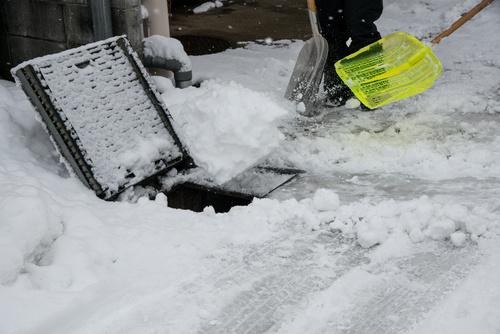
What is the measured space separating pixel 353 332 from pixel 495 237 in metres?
0.93

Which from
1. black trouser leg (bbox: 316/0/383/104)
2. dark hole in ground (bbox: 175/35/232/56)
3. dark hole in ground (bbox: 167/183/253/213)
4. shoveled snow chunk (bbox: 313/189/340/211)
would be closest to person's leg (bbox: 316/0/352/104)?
black trouser leg (bbox: 316/0/383/104)

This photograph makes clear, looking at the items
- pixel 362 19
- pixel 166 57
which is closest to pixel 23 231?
pixel 166 57

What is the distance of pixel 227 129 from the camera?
151 inches

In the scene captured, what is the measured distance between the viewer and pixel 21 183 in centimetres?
309

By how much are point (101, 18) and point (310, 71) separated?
1.56 meters

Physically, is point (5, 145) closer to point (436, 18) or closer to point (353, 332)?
point (353, 332)

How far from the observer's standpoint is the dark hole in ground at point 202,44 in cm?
646

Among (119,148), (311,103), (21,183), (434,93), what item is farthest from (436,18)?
(21,183)

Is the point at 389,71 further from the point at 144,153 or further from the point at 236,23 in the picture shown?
the point at 236,23

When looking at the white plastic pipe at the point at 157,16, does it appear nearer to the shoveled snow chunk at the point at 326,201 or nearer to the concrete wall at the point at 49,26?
the concrete wall at the point at 49,26

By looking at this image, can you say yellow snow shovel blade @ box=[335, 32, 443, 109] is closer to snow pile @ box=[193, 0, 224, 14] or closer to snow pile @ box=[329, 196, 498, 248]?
snow pile @ box=[329, 196, 498, 248]

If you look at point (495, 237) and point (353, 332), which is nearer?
point (353, 332)

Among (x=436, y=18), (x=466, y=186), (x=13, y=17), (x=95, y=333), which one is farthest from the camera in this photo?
(x=436, y=18)

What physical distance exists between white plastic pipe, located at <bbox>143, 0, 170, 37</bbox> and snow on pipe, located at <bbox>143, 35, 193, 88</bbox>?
11.7 inches
